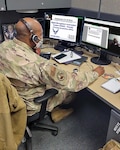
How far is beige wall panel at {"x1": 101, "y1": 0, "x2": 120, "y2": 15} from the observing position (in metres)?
1.65

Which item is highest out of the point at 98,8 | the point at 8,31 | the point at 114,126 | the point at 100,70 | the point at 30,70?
the point at 98,8

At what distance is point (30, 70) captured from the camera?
1.19 metres

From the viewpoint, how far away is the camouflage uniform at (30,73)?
3.93 ft

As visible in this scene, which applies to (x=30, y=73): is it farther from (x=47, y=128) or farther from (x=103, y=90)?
(x=47, y=128)

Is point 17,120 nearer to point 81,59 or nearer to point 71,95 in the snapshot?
point 71,95

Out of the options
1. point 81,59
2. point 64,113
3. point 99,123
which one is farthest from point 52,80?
point 99,123

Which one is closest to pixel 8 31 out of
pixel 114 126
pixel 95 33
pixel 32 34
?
pixel 32 34

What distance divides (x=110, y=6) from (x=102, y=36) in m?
0.33

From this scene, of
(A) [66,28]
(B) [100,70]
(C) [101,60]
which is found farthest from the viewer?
(A) [66,28]

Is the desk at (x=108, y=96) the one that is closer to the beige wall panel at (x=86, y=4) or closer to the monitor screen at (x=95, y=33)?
the monitor screen at (x=95, y=33)

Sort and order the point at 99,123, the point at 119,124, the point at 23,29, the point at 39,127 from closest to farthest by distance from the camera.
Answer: the point at 119,124 → the point at 23,29 → the point at 39,127 → the point at 99,123

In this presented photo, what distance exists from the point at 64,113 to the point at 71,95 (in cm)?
29

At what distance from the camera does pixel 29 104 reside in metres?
1.33

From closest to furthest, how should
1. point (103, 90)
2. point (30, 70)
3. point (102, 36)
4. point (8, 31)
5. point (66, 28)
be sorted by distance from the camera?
point (30, 70), point (103, 90), point (102, 36), point (66, 28), point (8, 31)
